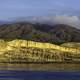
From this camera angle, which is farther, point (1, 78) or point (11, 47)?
point (11, 47)

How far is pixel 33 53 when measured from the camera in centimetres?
12444

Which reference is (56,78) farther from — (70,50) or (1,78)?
(70,50)

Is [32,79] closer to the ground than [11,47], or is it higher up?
closer to the ground

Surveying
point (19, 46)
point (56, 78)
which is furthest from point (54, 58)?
point (56, 78)

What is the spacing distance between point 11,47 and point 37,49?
8099 mm

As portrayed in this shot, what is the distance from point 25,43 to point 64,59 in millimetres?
14662

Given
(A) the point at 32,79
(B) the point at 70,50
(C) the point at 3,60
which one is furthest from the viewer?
(B) the point at 70,50

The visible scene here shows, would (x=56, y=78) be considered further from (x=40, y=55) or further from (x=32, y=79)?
(x=40, y=55)

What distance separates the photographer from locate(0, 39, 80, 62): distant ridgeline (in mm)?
123750

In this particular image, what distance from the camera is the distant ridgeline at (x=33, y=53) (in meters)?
124

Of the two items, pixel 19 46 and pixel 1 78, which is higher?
pixel 19 46

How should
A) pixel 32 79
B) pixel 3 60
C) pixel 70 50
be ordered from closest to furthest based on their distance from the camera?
pixel 32 79
pixel 3 60
pixel 70 50

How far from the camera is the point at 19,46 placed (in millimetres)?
128000

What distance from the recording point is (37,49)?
129 m
